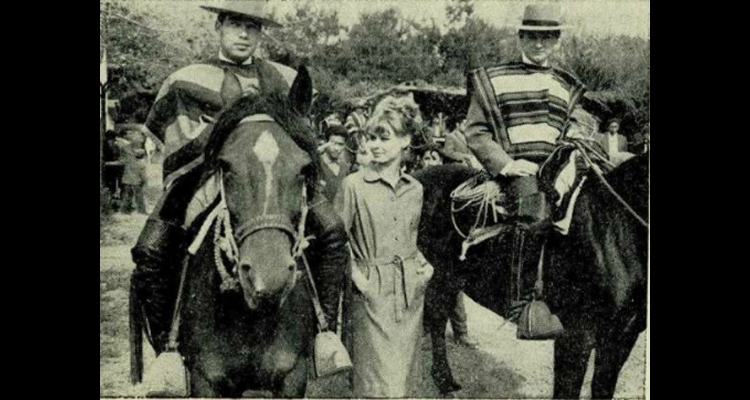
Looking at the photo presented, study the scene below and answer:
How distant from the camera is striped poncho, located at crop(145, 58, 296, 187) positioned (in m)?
6.86

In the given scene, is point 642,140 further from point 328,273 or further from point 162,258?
point 162,258

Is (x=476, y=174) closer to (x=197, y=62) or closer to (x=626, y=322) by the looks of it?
(x=626, y=322)

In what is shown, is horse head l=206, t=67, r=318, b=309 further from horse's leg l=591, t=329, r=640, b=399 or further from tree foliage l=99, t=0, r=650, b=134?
horse's leg l=591, t=329, r=640, b=399

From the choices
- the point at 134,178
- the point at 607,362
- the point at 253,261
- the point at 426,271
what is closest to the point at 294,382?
the point at 253,261

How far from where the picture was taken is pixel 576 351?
7.25 m

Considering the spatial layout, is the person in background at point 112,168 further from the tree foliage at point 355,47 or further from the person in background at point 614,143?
the person in background at point 614,143

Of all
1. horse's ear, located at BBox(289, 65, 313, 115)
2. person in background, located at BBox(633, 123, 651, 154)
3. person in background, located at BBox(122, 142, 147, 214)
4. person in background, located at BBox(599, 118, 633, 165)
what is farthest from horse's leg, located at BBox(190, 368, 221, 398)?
person in background, located at BBox(633, 123, 651, 154)

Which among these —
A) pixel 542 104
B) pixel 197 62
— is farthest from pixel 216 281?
pixel 542 104

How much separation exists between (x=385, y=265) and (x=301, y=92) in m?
1.32

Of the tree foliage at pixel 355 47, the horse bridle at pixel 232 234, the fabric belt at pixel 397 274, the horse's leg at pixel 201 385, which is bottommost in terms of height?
the horse's leg at pixel 201 385

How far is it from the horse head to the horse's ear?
14cm

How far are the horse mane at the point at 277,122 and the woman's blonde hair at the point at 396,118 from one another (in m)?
0.72

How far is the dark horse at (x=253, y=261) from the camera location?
A: 589 cm

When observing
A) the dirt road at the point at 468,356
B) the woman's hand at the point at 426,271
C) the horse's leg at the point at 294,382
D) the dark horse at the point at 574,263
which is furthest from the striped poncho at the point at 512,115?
the horse's leg at the point at 294,382
